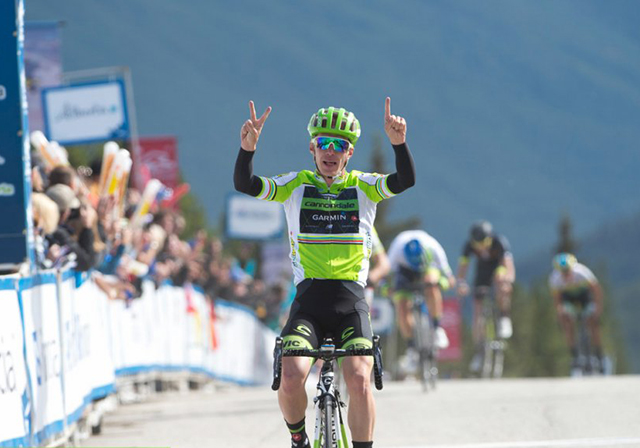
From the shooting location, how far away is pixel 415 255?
15.5 meters

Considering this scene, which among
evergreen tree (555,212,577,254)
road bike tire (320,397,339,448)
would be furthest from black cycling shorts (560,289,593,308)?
evergreen tree (555,212,577,254)

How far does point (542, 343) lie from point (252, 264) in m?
102

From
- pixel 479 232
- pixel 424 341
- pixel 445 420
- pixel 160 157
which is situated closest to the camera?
pixel 445 420

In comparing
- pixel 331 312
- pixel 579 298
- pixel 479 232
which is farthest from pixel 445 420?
pixel 579 298

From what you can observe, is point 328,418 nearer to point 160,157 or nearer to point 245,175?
point 245,175

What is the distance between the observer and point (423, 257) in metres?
15.5

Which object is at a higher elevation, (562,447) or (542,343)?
(562,447)

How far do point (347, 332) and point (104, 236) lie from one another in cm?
568

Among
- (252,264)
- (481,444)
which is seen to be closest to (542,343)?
(252,264)

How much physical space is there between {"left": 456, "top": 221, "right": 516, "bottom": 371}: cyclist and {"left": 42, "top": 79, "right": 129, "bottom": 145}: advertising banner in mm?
6275

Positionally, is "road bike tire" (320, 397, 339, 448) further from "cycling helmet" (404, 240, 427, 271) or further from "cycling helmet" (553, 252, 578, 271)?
"cycling helmet" (553, 252, 578, 271)

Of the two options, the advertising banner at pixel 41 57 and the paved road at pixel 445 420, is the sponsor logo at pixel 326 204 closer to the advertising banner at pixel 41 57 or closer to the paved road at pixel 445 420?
the paved road at pixel 445 420

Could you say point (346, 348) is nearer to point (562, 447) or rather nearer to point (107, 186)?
point (562, 447)

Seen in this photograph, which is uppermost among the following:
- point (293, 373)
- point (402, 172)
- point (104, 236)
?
point (402, 172)
